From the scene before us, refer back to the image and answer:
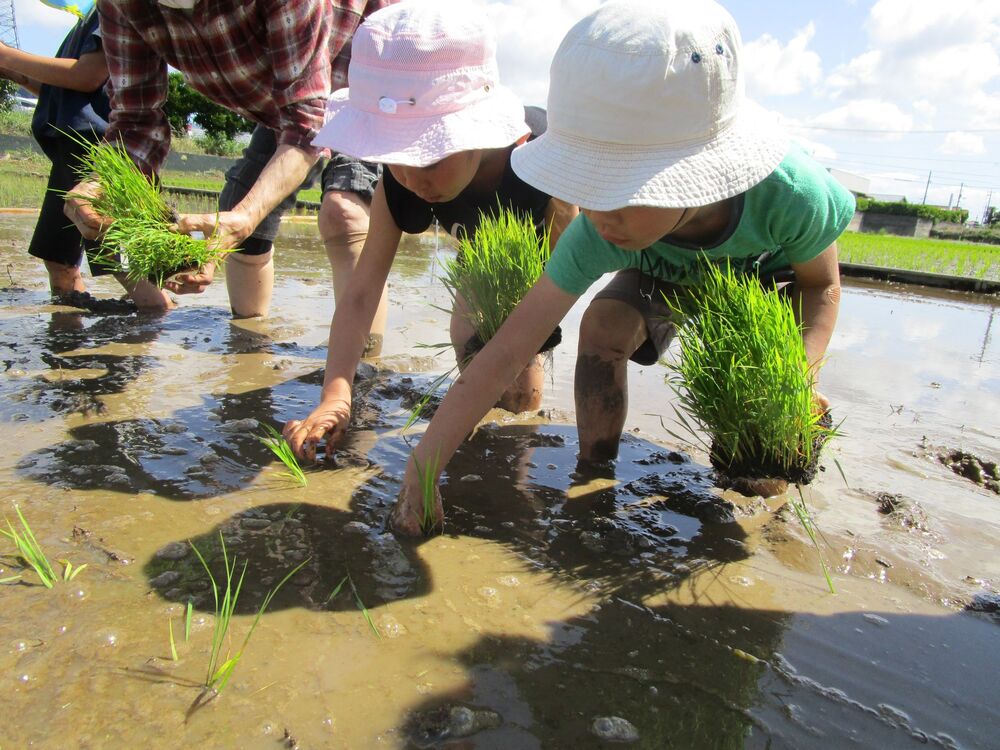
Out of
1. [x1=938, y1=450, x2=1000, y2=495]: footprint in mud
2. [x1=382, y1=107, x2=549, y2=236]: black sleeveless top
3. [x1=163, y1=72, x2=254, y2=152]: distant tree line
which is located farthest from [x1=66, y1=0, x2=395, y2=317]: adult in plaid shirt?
[x1=163, y1=72, x2=254, y2=152]: distant tree line

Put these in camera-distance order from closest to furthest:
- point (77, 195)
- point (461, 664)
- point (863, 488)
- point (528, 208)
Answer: point (461, 664) < point (863, 488) < point (77, 195) < point (528, 208)

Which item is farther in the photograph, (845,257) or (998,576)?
(845,257)

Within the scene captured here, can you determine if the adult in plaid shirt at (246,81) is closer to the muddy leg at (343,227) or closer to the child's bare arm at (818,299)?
the muddy leg at (343,227)

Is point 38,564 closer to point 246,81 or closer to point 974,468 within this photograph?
point 246,81

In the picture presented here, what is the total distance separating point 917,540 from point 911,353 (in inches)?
119

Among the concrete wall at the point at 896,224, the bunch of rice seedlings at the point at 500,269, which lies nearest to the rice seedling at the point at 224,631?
the bunch of rice seedlings at the point at 500,269

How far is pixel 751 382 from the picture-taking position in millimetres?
1807

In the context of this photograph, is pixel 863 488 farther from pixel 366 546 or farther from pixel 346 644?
pixel 346 644

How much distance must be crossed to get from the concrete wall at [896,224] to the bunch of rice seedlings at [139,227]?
4255 centimetres

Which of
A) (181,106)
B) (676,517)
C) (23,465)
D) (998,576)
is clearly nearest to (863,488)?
(998,576)

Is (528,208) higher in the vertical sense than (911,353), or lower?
higher

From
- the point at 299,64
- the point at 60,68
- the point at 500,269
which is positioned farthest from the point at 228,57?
the point at 500,269

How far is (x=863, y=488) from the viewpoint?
2.26 m

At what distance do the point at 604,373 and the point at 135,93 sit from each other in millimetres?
2226
